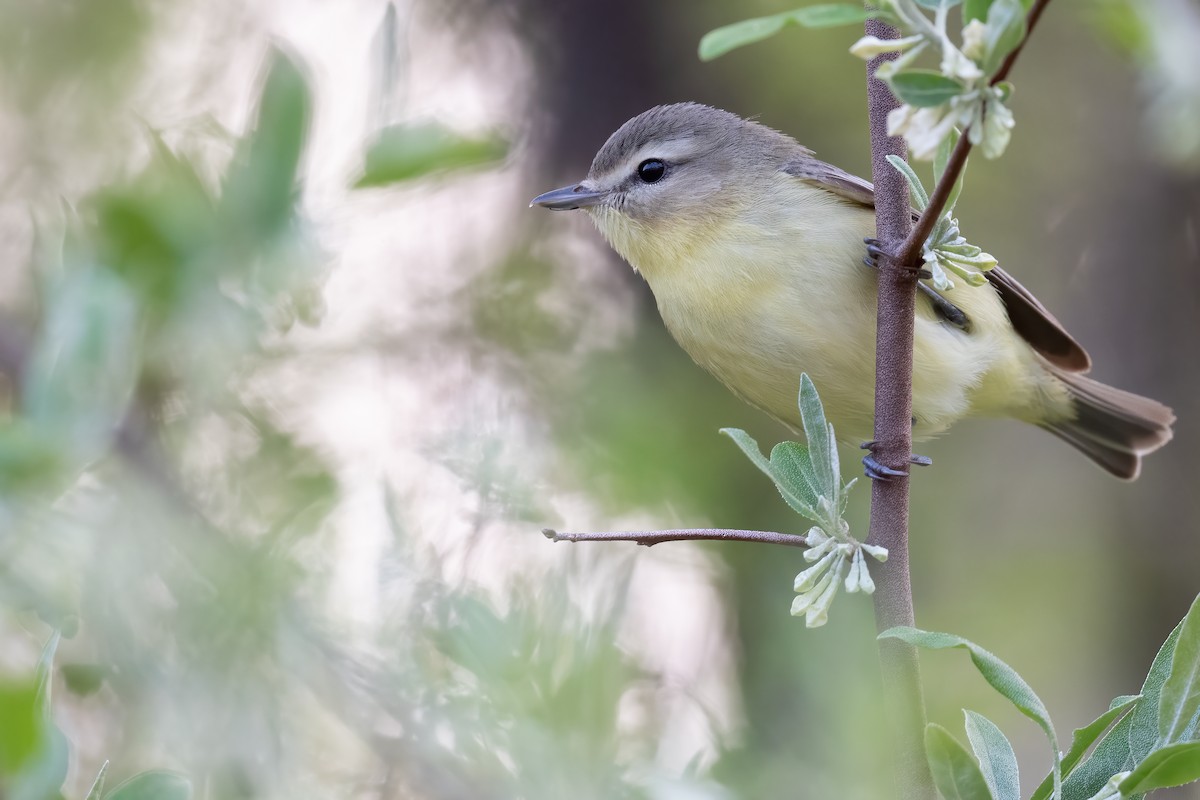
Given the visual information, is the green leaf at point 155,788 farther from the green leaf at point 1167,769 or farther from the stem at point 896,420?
the green leaf at point 1167,769

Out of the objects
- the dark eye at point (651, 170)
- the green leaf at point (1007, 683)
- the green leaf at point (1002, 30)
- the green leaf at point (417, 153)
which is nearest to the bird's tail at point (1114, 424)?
the dark eye at point (651, 170)

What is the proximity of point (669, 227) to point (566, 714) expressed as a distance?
211 cm

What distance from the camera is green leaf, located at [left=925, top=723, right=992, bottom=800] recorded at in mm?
1365

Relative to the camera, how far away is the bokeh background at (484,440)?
1516 millimetres

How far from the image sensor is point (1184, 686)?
1.41 metres

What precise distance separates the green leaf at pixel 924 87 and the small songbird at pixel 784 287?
6.67 feet

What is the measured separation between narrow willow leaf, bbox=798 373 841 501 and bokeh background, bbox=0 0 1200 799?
0.43 meters

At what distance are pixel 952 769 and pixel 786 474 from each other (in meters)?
0.43

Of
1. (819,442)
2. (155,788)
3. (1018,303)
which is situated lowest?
(1018,303)

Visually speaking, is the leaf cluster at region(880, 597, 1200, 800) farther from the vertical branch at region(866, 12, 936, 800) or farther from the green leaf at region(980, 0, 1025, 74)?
the green leaf at region(980, 0, 1025, 74)

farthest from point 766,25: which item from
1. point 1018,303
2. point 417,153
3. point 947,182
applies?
point 1018,303

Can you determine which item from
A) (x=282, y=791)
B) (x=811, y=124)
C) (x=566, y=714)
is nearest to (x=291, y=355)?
(x=282, y=791)

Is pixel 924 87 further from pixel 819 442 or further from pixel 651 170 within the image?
pixel 651 170

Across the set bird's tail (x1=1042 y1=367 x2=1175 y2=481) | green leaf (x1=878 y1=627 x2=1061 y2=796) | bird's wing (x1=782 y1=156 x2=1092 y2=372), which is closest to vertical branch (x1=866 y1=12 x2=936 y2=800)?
green leaf (x1=878 y1=627 x2=1061 y2=796)
